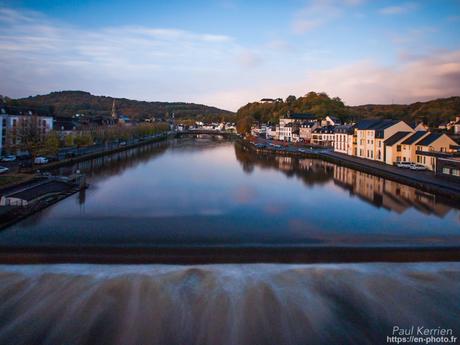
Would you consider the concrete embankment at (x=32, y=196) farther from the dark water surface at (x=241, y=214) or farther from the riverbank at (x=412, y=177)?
the riverbank at (x=412, y=177)

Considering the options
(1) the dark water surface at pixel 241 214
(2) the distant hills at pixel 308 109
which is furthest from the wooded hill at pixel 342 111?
(1) the dark water surface at pixel 241 214

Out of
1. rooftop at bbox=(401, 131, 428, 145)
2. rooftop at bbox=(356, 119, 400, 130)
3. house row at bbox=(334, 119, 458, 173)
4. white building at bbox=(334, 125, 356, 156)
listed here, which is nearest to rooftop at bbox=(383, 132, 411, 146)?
house row at bbox=(334, 119, 458, 173)

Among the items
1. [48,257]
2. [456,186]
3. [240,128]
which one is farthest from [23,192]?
[240,128]

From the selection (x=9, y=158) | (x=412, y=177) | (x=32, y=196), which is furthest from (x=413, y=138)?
(x=9, y=158)

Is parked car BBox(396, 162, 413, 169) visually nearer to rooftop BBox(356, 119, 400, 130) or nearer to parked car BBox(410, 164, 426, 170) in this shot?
parked car BBox(410, 164, 426, 170)

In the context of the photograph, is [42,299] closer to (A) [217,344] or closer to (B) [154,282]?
(B) [154,282]

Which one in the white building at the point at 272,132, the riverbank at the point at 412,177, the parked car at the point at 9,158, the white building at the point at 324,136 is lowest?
the riverbank at the point at 412,177
